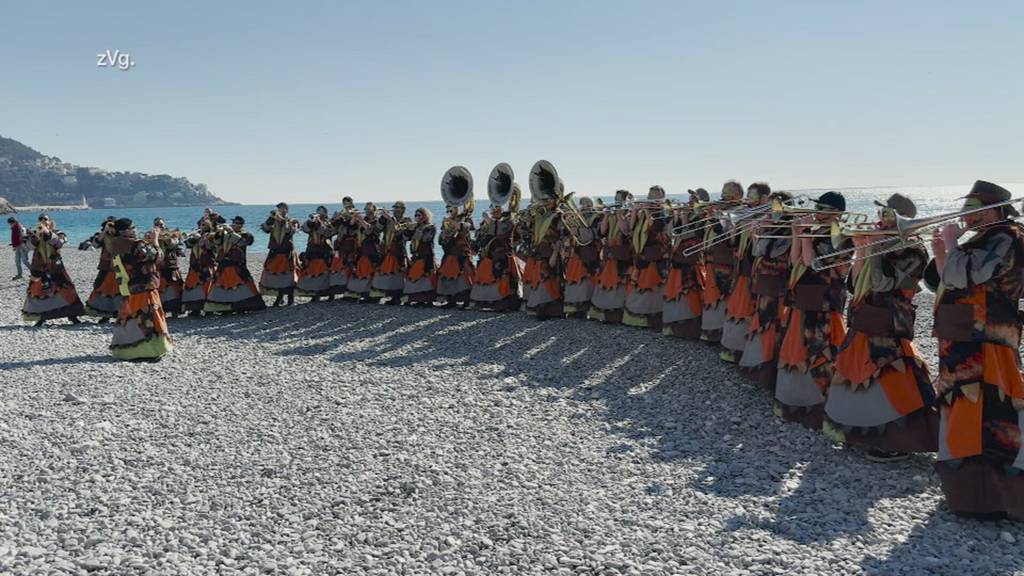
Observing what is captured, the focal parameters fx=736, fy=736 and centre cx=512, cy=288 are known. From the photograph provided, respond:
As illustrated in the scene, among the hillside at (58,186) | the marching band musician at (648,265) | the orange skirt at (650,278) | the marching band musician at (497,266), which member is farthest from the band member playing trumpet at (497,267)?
the hillside at (58,186)

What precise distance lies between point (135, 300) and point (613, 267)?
646 centimetres

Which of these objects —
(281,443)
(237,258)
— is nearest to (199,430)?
(281,443)

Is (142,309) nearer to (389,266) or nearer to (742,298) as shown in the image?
(389,266)

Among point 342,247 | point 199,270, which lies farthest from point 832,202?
point 199,270

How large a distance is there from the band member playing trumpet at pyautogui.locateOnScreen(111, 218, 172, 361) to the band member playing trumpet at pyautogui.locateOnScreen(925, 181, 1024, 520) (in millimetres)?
8559

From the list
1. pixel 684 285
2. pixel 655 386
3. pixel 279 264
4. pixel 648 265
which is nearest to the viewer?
pixel 655 386

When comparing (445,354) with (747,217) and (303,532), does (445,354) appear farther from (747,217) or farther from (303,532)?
(303,532)

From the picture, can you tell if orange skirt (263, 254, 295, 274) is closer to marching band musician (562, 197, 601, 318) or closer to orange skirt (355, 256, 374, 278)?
orange skirt (355, 256, 374, 278)

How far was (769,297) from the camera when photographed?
6875 millimetres

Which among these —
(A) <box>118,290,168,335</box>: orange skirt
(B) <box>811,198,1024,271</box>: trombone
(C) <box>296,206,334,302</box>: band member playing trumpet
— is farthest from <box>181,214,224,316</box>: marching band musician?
(B) <box>811,198,1024,271</box>: trombone

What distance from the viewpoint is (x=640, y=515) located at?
14.7 feet

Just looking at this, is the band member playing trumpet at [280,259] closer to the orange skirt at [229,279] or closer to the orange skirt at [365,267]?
the orange skirt at [229,279]

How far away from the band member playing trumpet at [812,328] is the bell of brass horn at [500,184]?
255 inches

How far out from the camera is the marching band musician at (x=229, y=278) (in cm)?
1301
